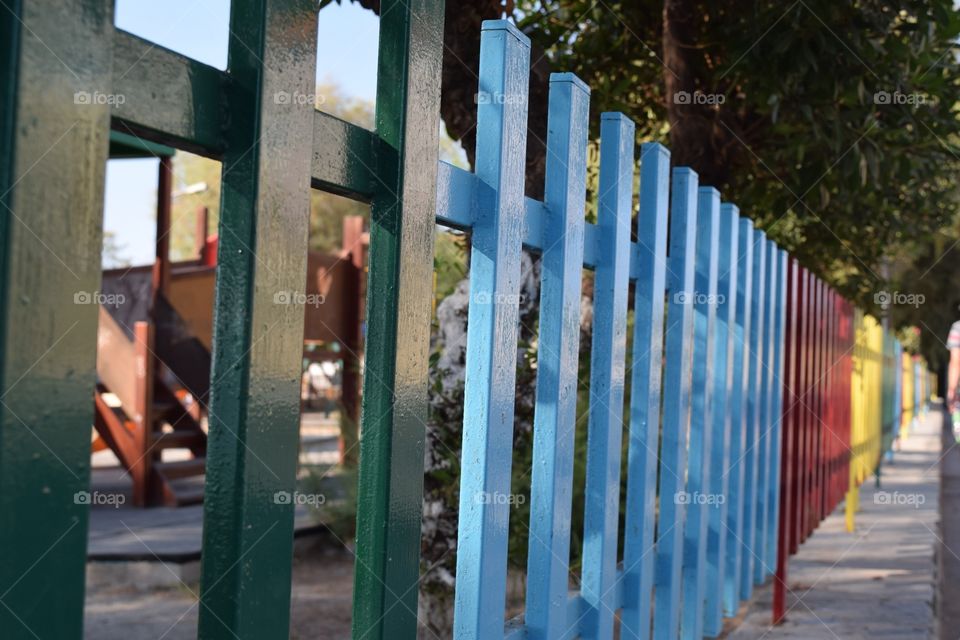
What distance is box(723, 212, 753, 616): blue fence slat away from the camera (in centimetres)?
386

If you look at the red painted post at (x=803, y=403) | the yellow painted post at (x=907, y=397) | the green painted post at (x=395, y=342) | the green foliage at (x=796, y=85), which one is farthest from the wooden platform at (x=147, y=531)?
the yellow painted post at (x=907, y=397)

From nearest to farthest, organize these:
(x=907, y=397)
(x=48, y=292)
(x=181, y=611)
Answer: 1. (x=48, y=292)
2. (x=181, y=611)
3. (x=907, y=397)

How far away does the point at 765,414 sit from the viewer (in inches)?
173

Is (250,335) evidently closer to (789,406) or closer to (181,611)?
(789,406)

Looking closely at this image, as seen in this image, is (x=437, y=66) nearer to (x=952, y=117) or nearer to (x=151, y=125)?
(x=151, y=125)

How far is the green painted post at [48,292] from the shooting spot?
96 centimetres

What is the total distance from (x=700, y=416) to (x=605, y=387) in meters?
1.02

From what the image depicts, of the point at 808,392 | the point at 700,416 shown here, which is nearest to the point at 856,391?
the point at 808,392

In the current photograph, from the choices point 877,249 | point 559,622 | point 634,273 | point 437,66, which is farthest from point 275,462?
point 877,249

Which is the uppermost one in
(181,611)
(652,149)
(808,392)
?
(652,149)

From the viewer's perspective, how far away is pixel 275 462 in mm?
1288

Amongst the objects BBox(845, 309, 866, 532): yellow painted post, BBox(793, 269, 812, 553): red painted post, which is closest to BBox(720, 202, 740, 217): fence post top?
BBox(793, 269, 812, 553): red painted post

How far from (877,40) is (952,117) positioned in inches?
28.1

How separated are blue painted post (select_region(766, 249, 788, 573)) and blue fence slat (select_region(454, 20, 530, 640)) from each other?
9.16 ft
